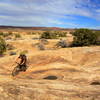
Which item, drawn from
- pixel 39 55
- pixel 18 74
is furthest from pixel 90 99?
pixel 39 55

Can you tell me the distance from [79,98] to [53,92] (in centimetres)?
165

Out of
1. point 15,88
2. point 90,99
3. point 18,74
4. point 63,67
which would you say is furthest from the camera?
point 63,67


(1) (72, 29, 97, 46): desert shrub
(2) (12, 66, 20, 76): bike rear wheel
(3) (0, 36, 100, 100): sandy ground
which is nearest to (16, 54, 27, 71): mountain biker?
(2) (12, 66, 20, 76): bike rear wheel

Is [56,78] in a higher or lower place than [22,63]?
lower

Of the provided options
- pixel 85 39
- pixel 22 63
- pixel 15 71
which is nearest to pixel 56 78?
pixel 22 63

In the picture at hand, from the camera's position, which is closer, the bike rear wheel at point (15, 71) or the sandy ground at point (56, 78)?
the sandy ground at point (56, 78)

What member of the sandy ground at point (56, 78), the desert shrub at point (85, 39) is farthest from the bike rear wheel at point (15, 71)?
the desert shrub at point (85, 39)

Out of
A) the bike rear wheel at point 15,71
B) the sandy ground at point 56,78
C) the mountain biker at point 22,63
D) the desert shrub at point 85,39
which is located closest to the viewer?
the sandy ground at point 56,78

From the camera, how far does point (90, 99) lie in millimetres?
10523

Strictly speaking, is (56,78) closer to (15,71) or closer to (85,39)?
(15,71)

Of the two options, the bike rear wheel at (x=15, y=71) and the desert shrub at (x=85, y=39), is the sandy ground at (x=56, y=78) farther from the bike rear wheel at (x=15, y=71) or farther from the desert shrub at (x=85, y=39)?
the desert shrub at (x=85, y=39)

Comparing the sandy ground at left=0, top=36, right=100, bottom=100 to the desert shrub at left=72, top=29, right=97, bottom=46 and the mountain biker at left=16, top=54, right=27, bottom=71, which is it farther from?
the desert shrub at left=72, top=29, right=97, bottom=46

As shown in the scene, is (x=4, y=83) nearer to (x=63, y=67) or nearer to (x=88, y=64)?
(x=63, y=67)

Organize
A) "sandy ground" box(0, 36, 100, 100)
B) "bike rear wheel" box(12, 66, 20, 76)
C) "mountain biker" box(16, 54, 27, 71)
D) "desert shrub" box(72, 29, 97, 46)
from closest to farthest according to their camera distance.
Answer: "sandy ground" box(0, 36, 100, 100) < "bike rear wheel" box(12, 66, 20, 76) < "mountain biker" box(16, 54, 27, 71) < "desert shrub" box(72, 29, 97, 46)
